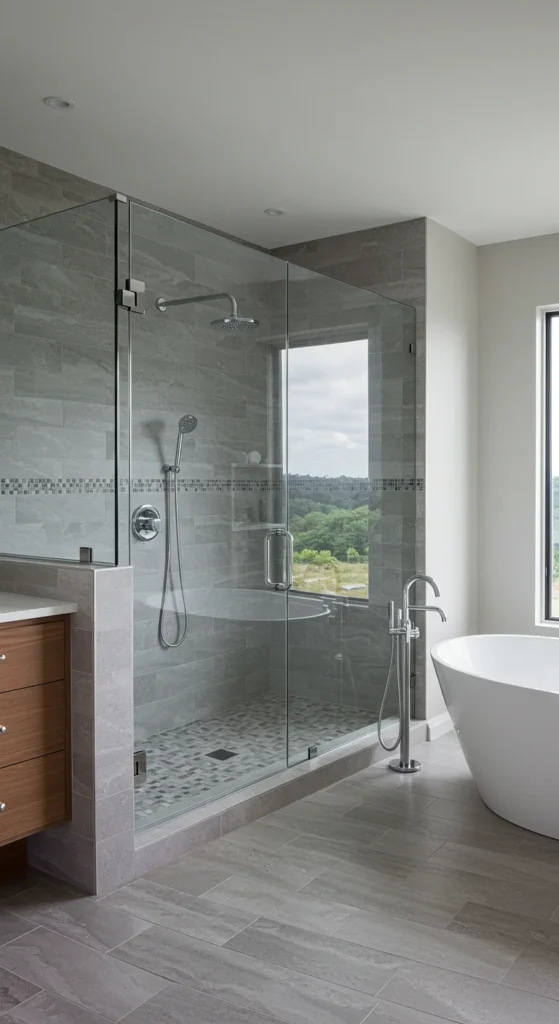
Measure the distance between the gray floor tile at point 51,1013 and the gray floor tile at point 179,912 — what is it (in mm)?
417

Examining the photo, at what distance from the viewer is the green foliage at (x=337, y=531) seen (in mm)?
3664

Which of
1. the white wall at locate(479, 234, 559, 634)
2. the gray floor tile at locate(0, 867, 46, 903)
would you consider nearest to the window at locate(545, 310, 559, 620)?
the white wall at locate(479, 234, 559, 634)

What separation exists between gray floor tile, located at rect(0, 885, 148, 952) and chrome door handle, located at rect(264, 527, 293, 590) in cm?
138

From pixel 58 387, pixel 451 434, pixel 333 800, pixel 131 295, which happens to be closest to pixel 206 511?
pixel 58 387

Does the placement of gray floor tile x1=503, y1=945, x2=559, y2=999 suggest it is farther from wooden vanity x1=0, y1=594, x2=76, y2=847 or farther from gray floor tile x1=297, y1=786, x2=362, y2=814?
wooden vanity x1=0, y1=594, x2=76, y2=847

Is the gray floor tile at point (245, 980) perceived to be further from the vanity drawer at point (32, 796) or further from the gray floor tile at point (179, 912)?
the vanity drawer at point (32, 796)

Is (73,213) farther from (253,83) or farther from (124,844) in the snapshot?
(124,844)

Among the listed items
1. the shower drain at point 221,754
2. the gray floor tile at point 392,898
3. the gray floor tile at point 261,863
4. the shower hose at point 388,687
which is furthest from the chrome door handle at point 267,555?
the gray floor tile at point 392,898

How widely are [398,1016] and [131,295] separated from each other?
2.26 meters

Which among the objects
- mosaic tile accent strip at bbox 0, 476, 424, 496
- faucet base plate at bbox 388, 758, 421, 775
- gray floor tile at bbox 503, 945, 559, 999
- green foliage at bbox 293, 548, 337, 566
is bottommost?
gray floor tile at bbox 503, 945, 559, 999

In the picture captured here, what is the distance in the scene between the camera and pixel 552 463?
4.91 meters

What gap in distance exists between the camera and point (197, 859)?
9.68 ft

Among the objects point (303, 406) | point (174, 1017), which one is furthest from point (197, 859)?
point (303, 406)

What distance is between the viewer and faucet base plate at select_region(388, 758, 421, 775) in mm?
3936
